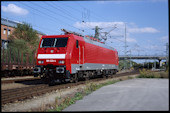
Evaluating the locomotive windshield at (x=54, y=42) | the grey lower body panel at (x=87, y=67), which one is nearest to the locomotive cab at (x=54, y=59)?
the locomotive windshield at (x=54, y=42)

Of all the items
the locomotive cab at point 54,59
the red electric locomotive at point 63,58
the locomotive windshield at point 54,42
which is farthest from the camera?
the locomotive windshield at point 54,42

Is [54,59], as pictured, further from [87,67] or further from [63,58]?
[87,67]

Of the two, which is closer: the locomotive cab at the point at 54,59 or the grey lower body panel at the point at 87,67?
the locomotive cab at the point at 54,59

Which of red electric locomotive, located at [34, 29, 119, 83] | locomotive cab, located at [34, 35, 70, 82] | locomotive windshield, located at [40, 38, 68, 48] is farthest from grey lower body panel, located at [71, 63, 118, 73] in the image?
locomotive windshield, located at [40, 38, 68, 48]

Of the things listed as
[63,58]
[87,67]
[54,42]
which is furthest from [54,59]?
[87,67]

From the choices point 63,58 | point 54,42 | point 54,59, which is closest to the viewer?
point 63,58

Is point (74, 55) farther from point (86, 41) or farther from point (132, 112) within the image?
point (132, 112)

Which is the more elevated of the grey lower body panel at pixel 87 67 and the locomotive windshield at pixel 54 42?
the locomotive windshield at pixel 54 42

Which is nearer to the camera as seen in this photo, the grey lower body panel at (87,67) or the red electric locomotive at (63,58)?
the red electric locomotive at (63,58)

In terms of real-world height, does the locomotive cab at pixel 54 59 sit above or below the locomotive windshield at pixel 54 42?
below

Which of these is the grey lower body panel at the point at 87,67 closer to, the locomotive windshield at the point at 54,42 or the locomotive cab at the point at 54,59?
the locomotive cab at the point at 54,59

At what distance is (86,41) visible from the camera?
53.9ft

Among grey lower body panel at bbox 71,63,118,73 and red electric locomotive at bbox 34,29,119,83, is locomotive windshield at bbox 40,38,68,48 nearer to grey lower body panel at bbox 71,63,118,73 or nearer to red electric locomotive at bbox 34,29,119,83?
red electric locomotive at bbox 34,29,119,83

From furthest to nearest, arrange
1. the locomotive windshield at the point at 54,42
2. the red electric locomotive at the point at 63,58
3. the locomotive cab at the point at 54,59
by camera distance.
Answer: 1. the locomotive windshield at the point at 54,42
2. the red electric locomotive at the point at 63,58
3. the locomotive cab at the point at 54,59
